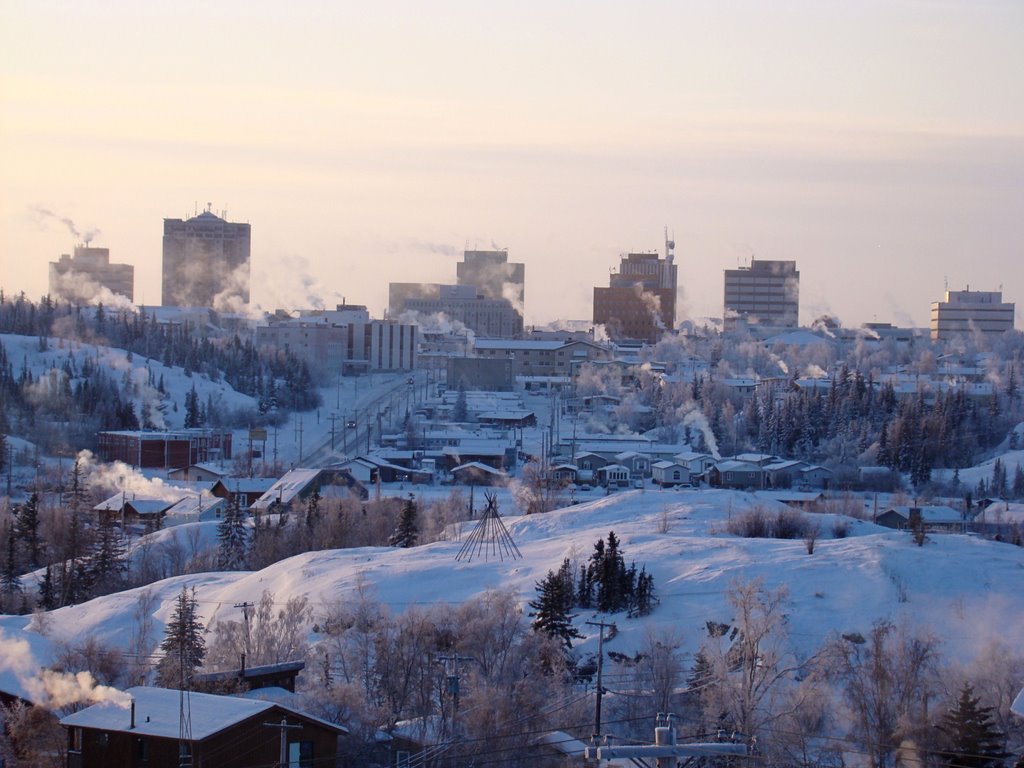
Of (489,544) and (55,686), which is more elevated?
(55,686)

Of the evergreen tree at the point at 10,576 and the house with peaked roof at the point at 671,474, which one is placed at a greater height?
the house with peaked roof at the point at 671,474

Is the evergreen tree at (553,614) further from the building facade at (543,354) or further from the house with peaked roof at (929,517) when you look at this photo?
the building facade at (543,354)

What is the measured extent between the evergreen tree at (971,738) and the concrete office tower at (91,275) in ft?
220

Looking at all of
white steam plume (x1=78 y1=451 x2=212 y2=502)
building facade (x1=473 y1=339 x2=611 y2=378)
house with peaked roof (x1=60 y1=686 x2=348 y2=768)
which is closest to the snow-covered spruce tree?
white steam plume (x1=78 y1=451 x2=212 y2=502)

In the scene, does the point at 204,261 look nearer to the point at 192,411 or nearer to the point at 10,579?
the point at 192,411

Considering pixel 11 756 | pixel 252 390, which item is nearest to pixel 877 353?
pixel 252 390

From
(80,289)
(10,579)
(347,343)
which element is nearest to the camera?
(10,579)

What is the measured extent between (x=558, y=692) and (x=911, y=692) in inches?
113

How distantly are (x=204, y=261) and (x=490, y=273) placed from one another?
1613cm

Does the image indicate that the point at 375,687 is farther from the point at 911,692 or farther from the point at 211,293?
the point at 211,293

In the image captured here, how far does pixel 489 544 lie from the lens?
20062 millimetres

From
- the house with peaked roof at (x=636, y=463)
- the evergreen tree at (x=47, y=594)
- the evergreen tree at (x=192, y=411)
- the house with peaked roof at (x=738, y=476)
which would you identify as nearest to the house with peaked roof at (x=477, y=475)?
the house with peaked roof at (x=636, y=463)

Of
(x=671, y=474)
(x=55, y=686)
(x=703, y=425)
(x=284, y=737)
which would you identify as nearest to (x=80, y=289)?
(x=703, y=425)

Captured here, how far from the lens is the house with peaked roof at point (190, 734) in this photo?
9.80 m
